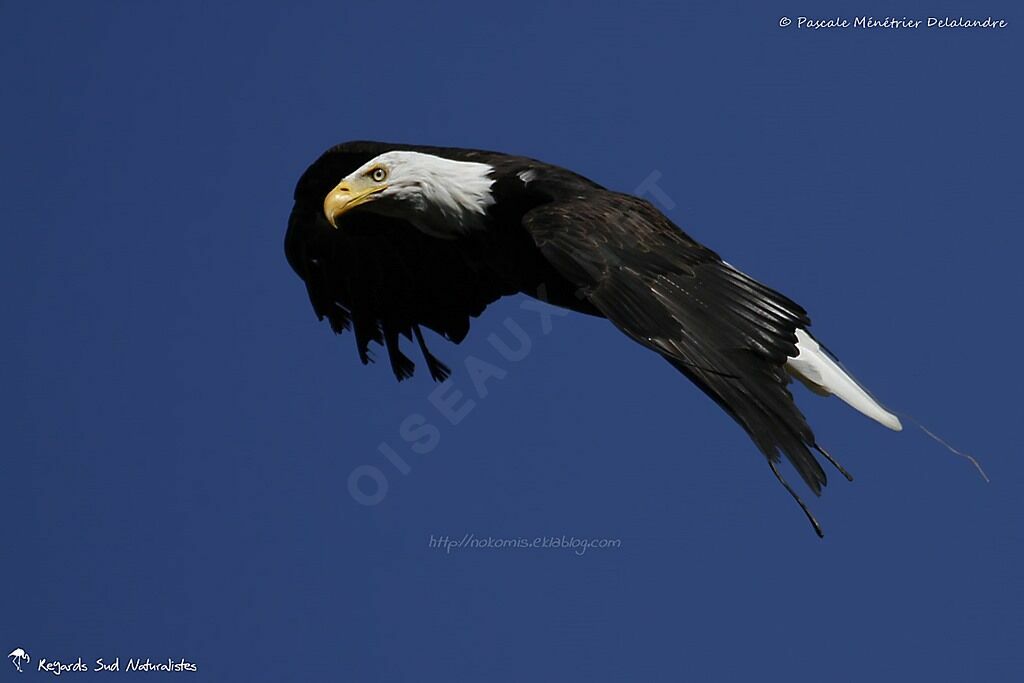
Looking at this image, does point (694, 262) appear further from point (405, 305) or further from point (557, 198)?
point (405, 305)

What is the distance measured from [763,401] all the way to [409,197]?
2854 mm

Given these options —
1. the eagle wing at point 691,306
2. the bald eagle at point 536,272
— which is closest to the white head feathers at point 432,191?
the bald eagle at point 536,272

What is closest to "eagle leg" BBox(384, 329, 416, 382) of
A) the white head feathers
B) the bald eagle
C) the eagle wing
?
the bald eagle

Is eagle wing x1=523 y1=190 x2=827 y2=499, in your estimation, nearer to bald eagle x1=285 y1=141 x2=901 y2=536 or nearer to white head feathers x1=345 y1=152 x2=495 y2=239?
bald eagle x1=285 y1=141 x2=901 y2=536

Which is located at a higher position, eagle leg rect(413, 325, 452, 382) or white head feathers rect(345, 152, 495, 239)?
white head feathers rect(345, 152, 495, 239)

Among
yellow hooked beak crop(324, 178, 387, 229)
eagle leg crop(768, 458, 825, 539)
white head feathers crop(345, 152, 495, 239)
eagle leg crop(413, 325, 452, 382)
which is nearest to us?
eagle leg crop(768, 458, 825, 539)

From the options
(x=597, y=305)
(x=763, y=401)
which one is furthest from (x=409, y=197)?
(x=763, y=401)

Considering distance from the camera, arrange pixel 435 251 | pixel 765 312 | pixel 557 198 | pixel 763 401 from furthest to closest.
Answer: pixel 435 251
pixel 557 198
pixel 765 312
pixel 763 401

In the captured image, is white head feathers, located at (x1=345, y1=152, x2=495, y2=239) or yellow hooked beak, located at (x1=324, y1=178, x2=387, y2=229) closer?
white head feathers, located at (x1=345, y1=152, x2=495, y2=239)

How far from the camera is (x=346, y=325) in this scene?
10820 millimetres

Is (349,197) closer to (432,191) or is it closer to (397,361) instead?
(432,191)

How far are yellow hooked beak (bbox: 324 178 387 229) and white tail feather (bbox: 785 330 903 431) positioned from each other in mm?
2381

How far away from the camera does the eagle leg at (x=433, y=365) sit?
10672mm

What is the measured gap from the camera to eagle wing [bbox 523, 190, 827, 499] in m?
7.48
